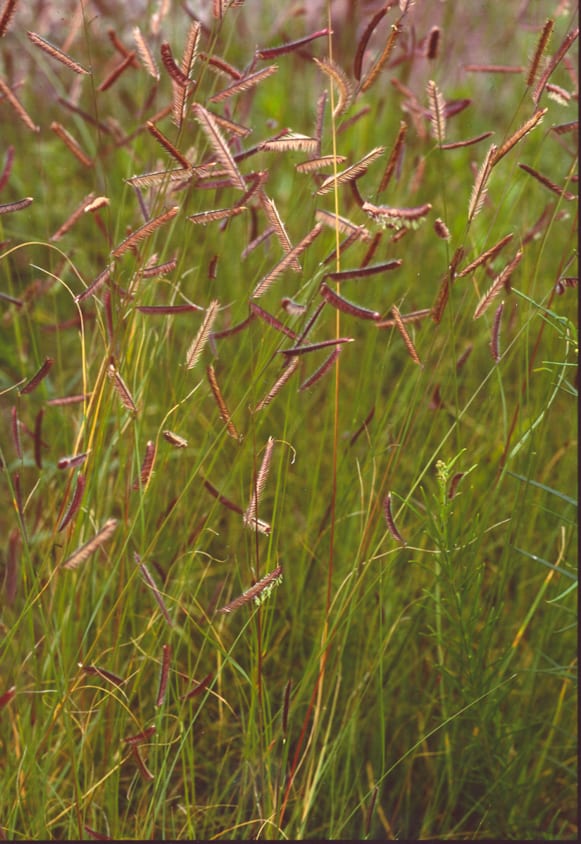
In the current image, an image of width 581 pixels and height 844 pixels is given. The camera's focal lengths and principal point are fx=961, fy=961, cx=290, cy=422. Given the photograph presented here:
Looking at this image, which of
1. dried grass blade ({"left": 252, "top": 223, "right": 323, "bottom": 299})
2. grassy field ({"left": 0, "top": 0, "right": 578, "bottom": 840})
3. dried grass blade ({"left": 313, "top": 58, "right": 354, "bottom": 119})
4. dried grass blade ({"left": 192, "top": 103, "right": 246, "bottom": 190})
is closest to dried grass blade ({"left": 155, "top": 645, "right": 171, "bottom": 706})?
grassy field ({"left": 0, "top": 0, "right": 578, "bottom": 840})

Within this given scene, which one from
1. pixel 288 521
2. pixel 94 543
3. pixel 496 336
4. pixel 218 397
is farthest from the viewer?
pixel 288 521

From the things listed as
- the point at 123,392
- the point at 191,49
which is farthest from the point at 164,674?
the point at 191,49

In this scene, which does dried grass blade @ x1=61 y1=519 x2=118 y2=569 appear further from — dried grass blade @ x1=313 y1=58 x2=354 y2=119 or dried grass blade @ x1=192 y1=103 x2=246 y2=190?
dried grass blade @ x1=313 y1=58 x2=354 y2=119

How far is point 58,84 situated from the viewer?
219 cm

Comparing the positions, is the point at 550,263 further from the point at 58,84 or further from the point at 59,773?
the point at 59,773

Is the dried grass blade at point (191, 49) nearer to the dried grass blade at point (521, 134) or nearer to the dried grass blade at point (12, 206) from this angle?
A: the dried grass blade at point (12, 206)

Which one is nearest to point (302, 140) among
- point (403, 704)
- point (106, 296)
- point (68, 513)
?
point (106, 296)

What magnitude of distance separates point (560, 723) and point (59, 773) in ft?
2.31

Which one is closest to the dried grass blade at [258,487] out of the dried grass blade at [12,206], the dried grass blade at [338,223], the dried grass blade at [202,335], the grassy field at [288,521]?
the grassy field at [288,521]

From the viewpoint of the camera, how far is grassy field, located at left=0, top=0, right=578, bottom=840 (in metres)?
1.05

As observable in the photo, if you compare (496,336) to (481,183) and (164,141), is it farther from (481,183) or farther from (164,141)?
(164,141)

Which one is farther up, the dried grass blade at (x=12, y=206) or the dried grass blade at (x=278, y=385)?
the dried grass blade at (x=12, y=206)

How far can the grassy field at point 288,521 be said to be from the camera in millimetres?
1052

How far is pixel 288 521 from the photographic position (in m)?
1.57
